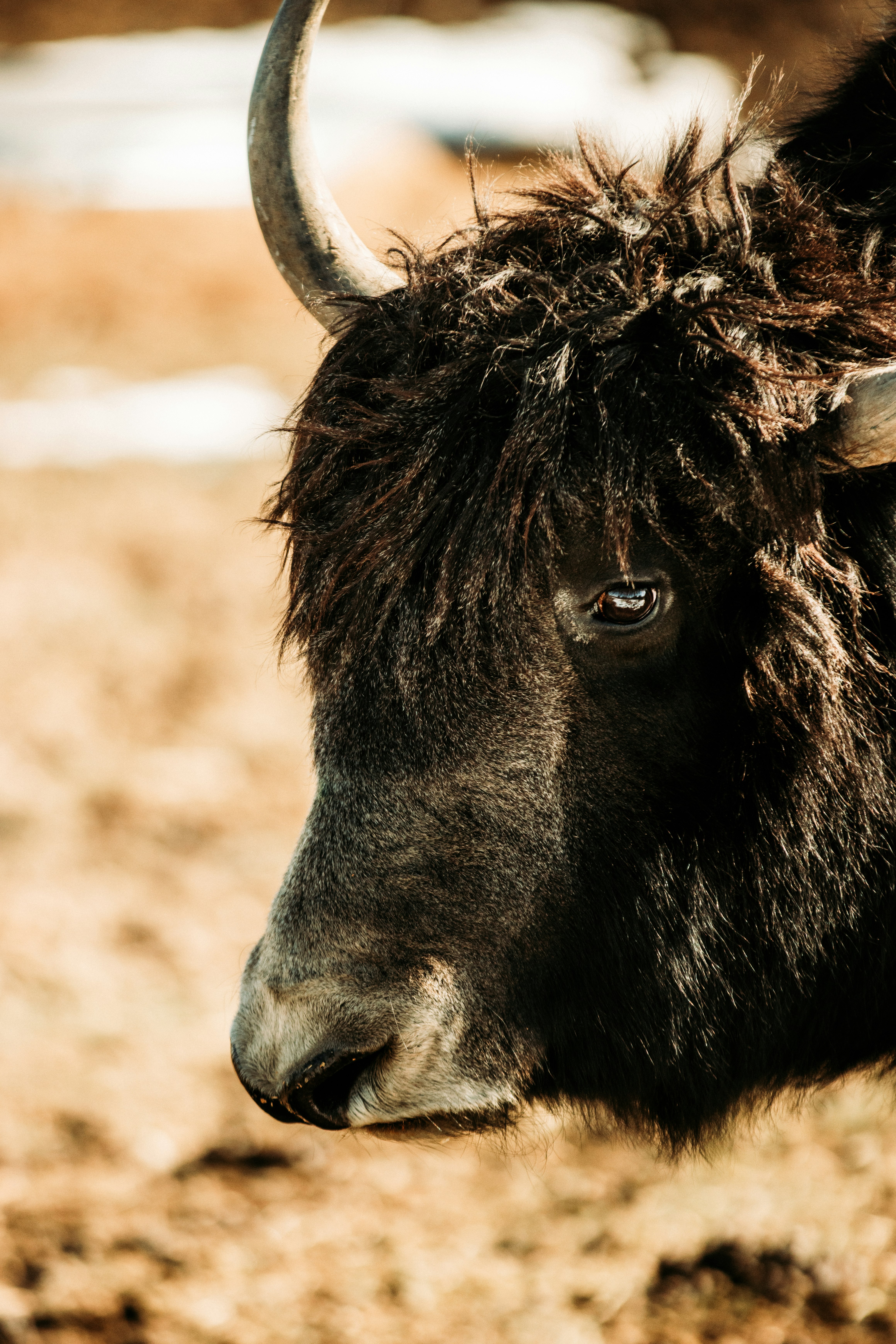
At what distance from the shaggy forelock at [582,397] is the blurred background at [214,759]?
431 mm

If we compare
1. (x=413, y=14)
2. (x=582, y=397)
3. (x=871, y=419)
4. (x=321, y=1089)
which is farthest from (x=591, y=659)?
(x=413, y=14)

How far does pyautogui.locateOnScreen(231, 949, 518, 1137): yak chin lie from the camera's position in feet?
6.69

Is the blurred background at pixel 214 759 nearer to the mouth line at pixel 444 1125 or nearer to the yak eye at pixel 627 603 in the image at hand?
the mouth line at pixel 444 1125

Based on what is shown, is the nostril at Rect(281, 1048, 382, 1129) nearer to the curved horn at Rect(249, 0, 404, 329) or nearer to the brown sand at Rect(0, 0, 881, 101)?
the curved horn at Rect(249, 0, 404, 329)

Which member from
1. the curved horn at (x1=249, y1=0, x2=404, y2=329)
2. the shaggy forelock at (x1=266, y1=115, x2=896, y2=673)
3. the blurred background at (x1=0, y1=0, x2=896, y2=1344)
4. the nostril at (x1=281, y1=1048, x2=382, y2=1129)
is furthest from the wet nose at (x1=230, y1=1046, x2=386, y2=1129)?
the curved horn at (x1=249, y1=0, x2=404, y2=329)

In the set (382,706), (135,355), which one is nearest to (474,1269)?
(382,706)

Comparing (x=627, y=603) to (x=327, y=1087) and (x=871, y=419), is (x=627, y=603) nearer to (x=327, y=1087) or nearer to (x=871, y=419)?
(x=871, y=419)

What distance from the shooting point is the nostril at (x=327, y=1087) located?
2025 millimetres

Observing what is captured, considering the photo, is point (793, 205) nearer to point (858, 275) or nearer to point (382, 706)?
point (858, 275)

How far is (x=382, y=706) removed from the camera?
80.8 inches

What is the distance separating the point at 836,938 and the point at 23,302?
11.1m

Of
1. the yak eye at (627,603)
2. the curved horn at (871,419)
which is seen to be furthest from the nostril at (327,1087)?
the curved horn at (871,419)

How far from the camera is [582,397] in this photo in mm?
1963

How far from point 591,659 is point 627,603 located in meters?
0.11
